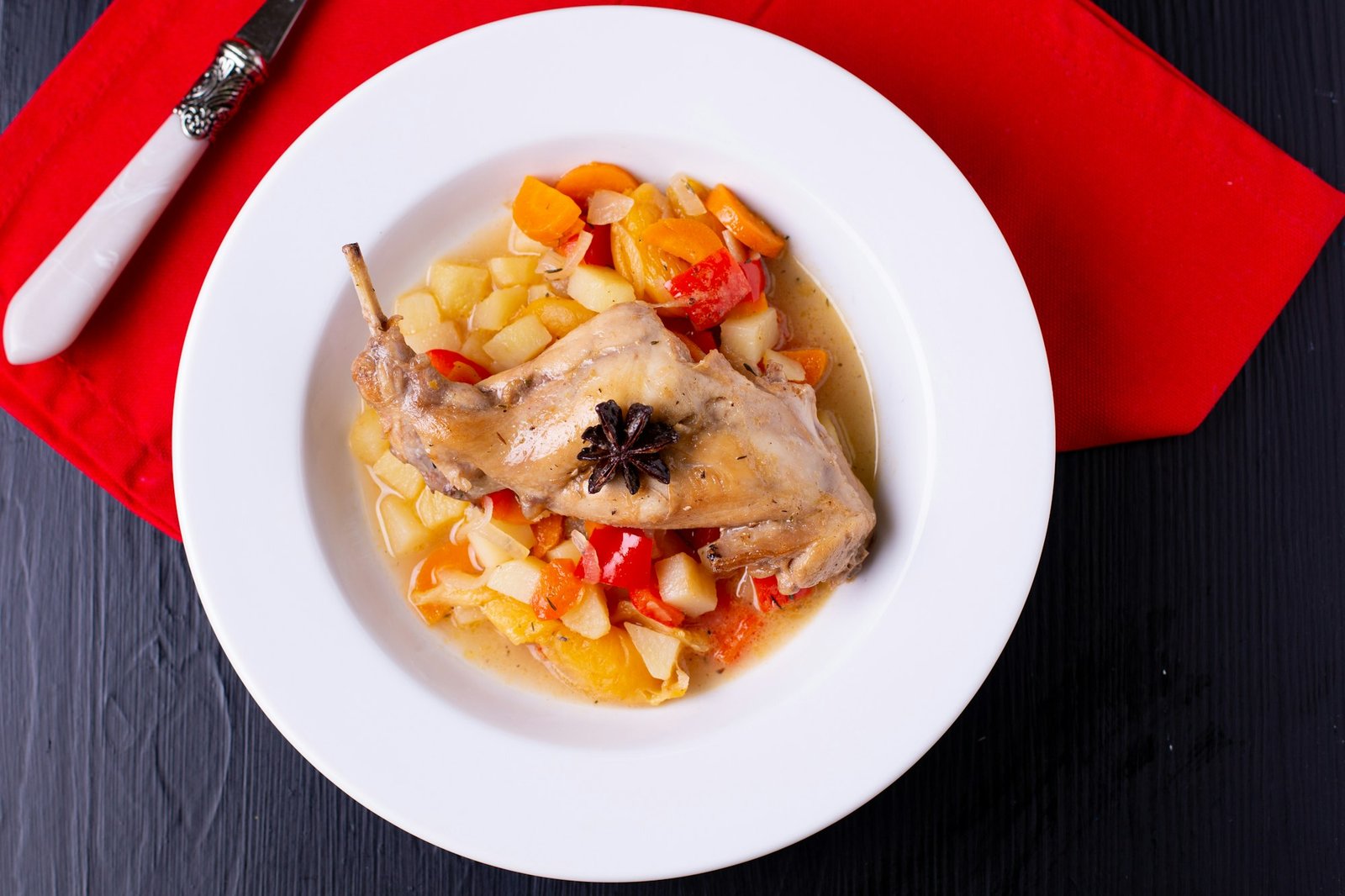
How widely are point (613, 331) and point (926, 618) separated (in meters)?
1.49

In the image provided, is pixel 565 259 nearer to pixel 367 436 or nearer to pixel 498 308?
pixel 498 308

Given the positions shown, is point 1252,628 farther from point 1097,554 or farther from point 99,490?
point 99,490

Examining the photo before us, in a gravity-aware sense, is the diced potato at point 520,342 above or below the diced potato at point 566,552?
above

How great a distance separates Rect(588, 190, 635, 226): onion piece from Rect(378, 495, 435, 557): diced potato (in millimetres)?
1401

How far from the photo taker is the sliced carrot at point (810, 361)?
356 cm

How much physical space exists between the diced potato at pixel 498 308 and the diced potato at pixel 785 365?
1026 millimetres

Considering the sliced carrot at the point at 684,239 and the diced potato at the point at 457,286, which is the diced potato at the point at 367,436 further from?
the sliced carrot at the point at 684,239

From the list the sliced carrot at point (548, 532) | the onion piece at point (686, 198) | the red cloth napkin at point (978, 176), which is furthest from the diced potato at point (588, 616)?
the red cloth napkin at point (978, 176)

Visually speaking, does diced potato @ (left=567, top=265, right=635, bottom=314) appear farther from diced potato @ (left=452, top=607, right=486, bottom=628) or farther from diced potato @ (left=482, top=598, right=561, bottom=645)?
diced potato @ (left=452, top=607, right=486, bottom=628)

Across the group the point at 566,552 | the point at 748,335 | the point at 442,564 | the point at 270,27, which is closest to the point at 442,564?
the point at 442,564

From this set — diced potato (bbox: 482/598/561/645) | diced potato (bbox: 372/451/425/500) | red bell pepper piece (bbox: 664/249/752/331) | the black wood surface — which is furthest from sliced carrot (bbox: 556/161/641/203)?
the black wood surface

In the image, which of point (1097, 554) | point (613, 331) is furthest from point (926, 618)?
point (613, 331)

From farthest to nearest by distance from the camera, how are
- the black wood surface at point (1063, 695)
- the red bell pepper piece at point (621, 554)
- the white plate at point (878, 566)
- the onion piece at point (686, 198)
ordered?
the black wood surface at point (1063, 695)
the onion piece at point (686, 198)
the red bell pepper piece at point (621, 554)
the white plate at point (878, 566)

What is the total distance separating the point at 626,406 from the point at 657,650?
3.74 ft
